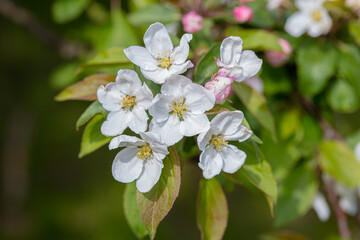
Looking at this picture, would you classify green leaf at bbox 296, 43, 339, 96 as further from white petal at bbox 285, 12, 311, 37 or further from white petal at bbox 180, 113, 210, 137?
white petal at bbox 180, 113, 210, 137

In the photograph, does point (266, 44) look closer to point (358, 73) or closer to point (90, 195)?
point (358, 73)

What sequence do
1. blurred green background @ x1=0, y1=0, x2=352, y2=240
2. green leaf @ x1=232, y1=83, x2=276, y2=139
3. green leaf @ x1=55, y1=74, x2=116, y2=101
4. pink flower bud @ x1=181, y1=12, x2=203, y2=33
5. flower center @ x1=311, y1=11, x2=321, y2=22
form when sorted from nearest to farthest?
green leaf @ x1=55, y1=74, x2=116, y2=101, green leaf @ x1=232, y1=83, x2=276, y2=139, pink flower bud @ x1=181, y1=12, x2=203, y2=33, flower center @ x1=311, y1=11, x2=321, y2=22, blurred green background @ x1=0, y1=0, x2=352, y2=240

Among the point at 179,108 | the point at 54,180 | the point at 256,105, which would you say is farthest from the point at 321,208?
the point at 54,180

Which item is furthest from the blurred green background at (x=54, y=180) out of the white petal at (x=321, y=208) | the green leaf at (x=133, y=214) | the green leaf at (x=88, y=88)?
the green leaf at (x=88, y=88)

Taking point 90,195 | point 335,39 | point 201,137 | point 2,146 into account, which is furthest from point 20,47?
point 201,137

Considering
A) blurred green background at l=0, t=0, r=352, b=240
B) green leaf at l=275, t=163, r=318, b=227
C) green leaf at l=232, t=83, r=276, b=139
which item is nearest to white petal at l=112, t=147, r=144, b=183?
green leaf at l=232, t=83, r=276, b=139

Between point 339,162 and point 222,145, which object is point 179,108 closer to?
point 222,145
